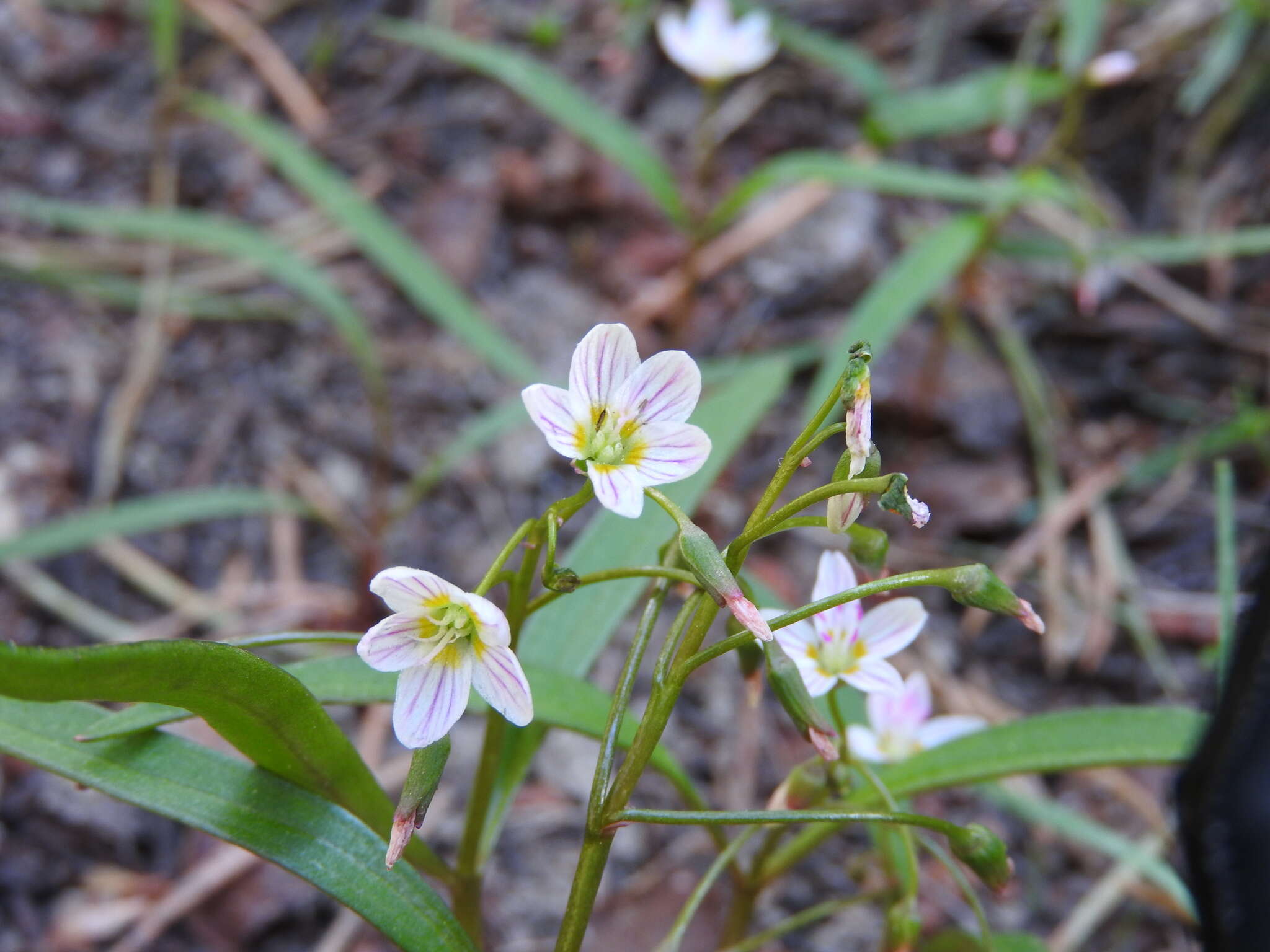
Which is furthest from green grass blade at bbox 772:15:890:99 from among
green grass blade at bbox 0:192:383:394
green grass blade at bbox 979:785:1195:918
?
green grass blade at bbox 979:785:1195:918

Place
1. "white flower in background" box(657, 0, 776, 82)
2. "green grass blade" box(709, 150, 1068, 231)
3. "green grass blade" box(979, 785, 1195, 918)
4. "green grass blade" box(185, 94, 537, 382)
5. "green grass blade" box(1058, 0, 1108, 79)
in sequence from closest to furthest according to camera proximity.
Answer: "green grass blade" box(979, 785, 1195, 918) < "green grass blade" box(709, 150, 1068, 231) < "green grass blade" box(185, 94, 537, 382) < "green grass blade" box(1058, 0, 1108, 79) < "white flower in background" box(657, 0, 776, 82)

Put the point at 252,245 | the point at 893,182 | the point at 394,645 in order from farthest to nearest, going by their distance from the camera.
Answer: the point at 252,245 < the point at 893,182 < the point at 394,645

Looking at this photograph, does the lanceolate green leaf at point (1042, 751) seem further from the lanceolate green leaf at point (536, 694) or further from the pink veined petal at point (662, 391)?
the pink veined petal at point (662, 391)

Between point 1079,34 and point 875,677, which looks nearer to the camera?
point 875,677

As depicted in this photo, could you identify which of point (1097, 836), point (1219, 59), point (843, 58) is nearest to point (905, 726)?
point (1097, 836)

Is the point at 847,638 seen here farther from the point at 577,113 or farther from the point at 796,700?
the point at 577,113

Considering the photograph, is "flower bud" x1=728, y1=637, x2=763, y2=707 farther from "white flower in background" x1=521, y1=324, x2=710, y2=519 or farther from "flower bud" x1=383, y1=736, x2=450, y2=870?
"flower bud" x1=383, y1=736, x2=450, y2=870
